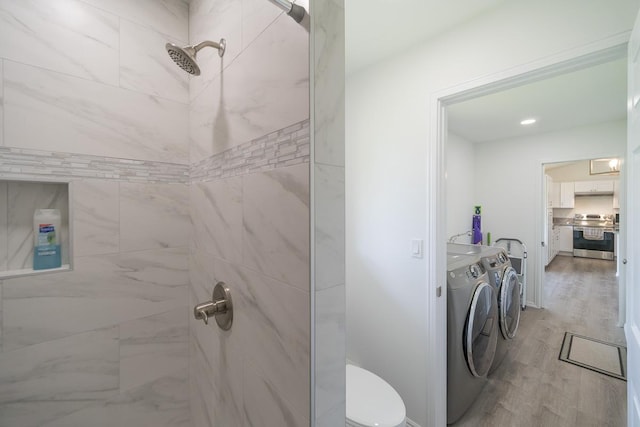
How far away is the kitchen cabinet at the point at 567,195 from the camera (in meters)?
6.43

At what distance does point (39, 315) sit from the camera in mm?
920

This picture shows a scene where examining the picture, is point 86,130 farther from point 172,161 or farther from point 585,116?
point 585,116

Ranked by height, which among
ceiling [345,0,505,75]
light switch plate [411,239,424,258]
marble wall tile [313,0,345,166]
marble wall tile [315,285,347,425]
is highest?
ceiling [345,0,505,75]

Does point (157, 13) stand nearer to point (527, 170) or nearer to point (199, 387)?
point (199, 387)

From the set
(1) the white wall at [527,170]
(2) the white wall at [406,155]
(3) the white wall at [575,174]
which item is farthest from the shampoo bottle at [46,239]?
(3) the white wall at [575,174]

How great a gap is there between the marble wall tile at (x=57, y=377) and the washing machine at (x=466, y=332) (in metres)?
1.76

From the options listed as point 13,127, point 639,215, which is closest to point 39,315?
point 13,127

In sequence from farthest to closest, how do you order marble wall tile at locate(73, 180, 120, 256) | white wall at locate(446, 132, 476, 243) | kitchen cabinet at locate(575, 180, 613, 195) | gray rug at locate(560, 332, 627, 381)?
kitchen cabinet at locate(575, 180, 613, 195) → white wall at locate(446, 132, 476, 243) → gray rug at locate(560, 332, 627, 381) → marble wall tile at locate(73, 180, 120, 256)

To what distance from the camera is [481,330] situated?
1709 millimetres

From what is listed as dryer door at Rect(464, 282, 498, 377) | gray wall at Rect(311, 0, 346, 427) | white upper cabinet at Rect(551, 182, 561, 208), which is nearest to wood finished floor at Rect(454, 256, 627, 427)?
dryer door at Rect(464, 282, 498, 377)

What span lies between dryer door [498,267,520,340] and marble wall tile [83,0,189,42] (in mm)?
2764

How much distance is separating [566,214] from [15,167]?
1021 centimetres

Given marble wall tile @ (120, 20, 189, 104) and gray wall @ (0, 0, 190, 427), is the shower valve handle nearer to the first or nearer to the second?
gray wall @ (0, 0, 190, 427)

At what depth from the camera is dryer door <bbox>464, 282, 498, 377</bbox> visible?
1.59 m
